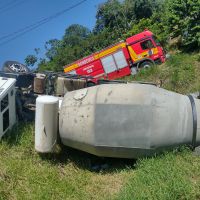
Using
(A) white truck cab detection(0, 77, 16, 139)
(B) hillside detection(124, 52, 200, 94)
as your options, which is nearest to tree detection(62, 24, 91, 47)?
(B) hillside detection(124, 52, 200, 94)

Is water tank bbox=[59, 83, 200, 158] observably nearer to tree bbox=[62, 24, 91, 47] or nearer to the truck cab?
A: the truck cab

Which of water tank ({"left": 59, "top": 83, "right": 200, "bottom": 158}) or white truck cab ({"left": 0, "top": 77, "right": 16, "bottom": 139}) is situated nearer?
water tank ({"left": 59, "top": 83, "right": 200, "bottom": 158})

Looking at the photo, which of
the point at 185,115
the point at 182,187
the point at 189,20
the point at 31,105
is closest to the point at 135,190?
the point at 182,187

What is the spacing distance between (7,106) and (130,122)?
3226 millimetres

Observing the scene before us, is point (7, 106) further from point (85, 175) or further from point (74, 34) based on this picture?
point (74, 34)

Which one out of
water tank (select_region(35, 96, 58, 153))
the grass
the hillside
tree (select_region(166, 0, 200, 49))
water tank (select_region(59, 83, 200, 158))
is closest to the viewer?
the grass

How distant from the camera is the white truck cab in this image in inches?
410

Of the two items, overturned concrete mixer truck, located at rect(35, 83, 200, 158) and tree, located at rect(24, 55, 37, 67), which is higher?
overturned concrete mixer truck, located at rect(35, 83, 200, 158)

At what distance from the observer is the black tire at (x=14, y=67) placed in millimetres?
14633

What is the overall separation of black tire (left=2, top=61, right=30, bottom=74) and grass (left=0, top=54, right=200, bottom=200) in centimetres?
408

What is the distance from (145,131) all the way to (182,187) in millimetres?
1805

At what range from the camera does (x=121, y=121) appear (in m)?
9.01

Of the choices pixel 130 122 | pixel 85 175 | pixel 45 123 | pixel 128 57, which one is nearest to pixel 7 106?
pixel 45 123

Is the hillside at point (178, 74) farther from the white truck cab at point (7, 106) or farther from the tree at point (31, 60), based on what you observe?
the tree at point (31, 60)
